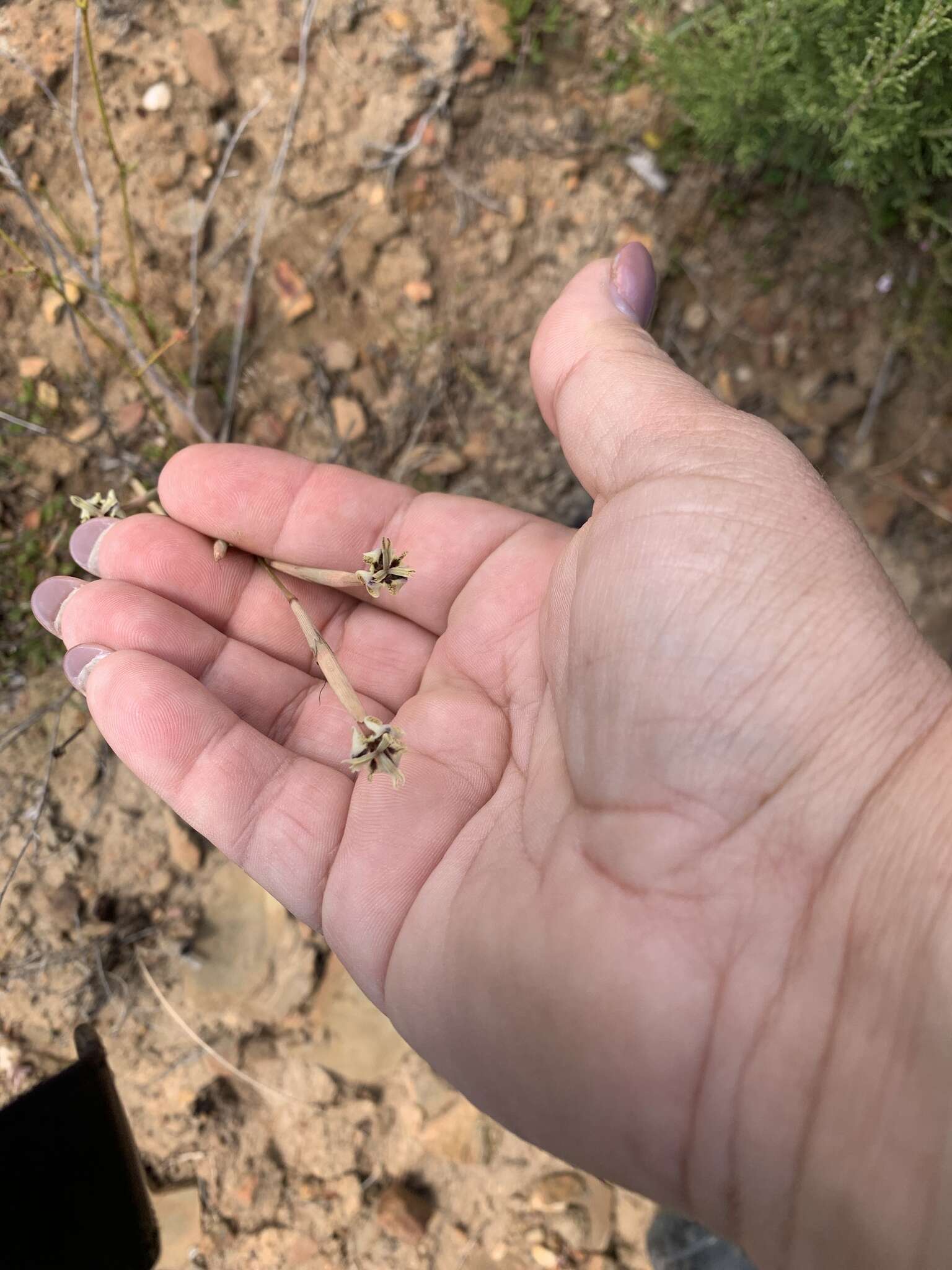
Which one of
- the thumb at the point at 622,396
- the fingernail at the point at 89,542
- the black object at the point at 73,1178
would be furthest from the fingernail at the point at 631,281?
the black object at the point at 73,1178

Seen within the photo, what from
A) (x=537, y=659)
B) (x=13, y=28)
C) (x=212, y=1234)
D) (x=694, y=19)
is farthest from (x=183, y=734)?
(x=694, y=19)

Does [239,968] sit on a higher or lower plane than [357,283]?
lower

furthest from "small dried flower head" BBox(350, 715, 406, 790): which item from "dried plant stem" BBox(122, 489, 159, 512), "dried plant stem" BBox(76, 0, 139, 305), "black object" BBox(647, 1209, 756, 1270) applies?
"black object" BBox(647, 1209, 756, 1270)

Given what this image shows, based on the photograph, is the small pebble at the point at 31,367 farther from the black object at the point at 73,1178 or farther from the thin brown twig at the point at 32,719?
the black object at the point at 73,1178

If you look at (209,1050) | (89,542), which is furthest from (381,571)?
(209,1050)

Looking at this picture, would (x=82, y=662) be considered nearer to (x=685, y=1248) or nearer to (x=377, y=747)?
(x=377, y=747)

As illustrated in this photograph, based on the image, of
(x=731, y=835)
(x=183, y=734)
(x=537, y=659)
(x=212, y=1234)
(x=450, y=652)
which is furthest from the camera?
(x=212, y=1234)

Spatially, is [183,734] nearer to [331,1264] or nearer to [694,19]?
[331,1264]
